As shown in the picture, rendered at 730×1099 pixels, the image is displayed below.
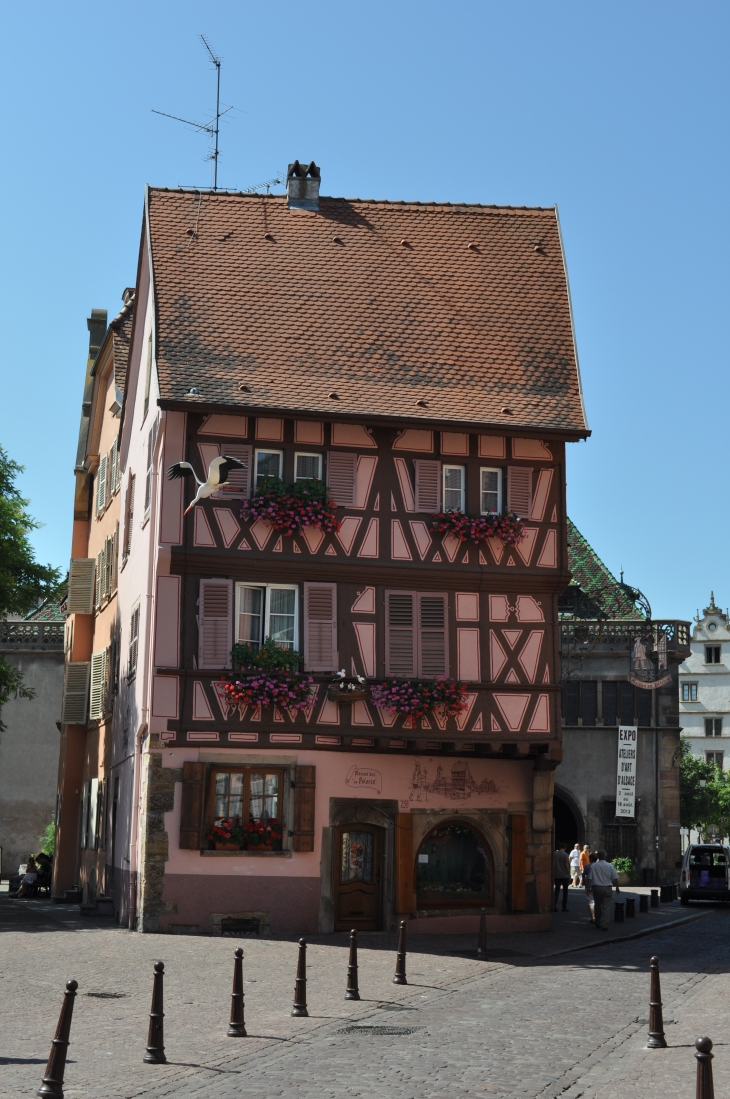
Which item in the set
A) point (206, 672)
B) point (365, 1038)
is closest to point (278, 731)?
point (206, 672)

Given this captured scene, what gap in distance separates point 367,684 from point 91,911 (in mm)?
7795

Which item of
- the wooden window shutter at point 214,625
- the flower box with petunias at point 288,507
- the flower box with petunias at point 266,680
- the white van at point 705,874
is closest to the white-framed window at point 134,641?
the wooden window shutter at point 214,625

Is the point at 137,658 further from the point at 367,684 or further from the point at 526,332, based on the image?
the point at 526,332

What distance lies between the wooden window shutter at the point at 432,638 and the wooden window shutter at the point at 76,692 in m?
12.3

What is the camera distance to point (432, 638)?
82.8ft

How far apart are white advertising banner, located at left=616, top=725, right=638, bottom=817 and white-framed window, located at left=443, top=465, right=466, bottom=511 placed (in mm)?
23049

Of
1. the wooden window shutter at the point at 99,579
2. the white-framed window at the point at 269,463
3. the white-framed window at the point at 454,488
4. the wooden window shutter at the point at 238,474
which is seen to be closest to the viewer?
the wooden window shutter at the point at 238,474

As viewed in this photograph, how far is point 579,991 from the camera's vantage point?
1711 cm

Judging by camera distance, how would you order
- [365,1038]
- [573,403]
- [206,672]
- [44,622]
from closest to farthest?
[365,1038] → [206,672] → [573,403] → [44,622]

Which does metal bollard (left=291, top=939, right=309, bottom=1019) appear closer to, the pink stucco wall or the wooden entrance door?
the pink stucco wall

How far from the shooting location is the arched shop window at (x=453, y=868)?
25078mm

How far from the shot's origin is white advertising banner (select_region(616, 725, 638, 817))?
1863 inches

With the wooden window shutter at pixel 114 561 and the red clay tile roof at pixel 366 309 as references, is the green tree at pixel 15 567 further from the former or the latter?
the red clay tile roof at pixel 366 309

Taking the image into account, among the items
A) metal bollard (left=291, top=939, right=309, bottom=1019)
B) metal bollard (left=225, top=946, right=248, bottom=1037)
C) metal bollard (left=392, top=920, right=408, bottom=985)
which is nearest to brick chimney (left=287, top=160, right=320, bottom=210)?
metal bollard (left=392, top=920, right=408, bottom=985)
